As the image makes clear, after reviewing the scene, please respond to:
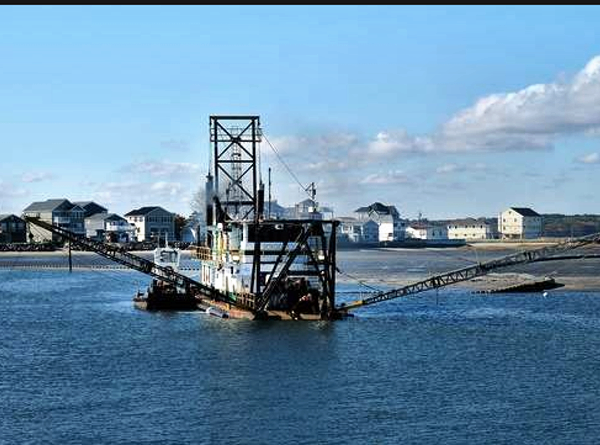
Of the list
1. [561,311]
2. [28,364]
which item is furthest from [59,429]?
[561,311]

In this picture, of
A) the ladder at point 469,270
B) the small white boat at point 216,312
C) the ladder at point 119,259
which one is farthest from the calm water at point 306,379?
the ladder at point 119,259

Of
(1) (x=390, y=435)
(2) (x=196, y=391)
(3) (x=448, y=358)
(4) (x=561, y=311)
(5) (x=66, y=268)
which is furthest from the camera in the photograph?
(5) (x=66, y=268)

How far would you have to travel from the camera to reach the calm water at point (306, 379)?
3625 centimetres

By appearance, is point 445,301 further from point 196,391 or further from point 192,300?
point 196,391

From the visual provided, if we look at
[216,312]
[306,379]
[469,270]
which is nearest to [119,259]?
[216,312]

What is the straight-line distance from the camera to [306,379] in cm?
4509

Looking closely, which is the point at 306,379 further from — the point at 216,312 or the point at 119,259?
the point at 119,259

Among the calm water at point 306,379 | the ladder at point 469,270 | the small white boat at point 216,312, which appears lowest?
the calm water at point 306,379

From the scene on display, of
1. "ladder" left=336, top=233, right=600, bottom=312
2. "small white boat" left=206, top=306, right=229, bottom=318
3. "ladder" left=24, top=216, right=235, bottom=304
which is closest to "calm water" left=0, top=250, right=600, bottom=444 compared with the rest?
"small white boat" left=206, top=306, right=229, bottom=318

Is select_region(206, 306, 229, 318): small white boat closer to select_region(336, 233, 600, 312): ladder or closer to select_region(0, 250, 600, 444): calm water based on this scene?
select_region(0, 250, 600, 444): calm water

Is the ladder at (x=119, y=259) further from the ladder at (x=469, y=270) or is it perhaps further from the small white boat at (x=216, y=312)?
the ladder at (x=469, y=270)

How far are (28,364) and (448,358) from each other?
63.7 feet

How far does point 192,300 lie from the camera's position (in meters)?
77.6

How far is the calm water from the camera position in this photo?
3625 cm
